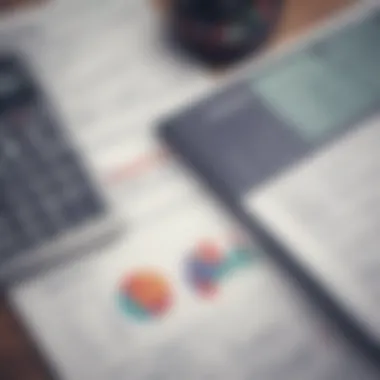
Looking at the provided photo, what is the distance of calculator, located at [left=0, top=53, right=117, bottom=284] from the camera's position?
498 mm

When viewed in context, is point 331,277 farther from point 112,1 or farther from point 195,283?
point 112,1

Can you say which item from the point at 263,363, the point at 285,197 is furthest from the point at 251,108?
the point at 263,363

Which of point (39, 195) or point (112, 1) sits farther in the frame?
point (112, 1)

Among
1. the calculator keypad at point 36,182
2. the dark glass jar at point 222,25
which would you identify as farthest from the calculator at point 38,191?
the dark glass jar at point 222,25

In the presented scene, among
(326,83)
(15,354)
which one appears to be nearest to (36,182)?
(15,354)

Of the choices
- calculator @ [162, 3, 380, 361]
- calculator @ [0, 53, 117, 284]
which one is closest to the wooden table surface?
calculator @ [0, 53, 117, 284]

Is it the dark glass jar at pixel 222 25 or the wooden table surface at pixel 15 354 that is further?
the dark glass jar at pixel 222 25

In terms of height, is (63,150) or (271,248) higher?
(63,150)

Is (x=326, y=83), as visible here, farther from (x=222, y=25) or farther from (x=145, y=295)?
(x=145, y=295)

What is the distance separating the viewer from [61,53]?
2.06 feet

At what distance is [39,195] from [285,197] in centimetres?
16

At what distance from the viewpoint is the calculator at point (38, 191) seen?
0.50 meters

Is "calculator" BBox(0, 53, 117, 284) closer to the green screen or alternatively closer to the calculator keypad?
the calculator keypad

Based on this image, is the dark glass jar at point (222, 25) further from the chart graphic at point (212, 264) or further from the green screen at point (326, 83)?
the chart graphic at point (212, 264)
